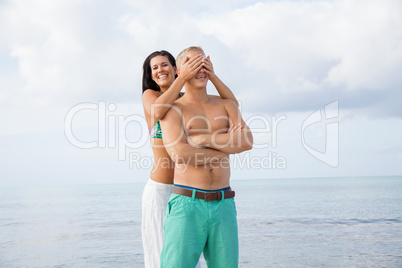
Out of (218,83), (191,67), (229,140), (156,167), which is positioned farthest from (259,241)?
(191,67)

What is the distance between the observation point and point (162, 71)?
3764mm

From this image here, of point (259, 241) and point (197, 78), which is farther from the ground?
point (197, 78)

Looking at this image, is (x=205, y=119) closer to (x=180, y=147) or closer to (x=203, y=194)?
(x=180, y=147)

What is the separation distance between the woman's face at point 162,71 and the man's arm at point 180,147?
37.0 inches

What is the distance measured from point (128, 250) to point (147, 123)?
7317 mm

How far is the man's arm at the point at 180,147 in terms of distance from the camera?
2.79 meters

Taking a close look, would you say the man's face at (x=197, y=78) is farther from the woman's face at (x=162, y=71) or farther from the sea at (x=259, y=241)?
the sea at (x=259, y=241)

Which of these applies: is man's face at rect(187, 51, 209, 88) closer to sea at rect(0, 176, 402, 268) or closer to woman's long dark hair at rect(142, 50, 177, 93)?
woman's long dark hair at rect(142, 50, 177, 93)

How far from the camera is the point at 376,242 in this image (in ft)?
35.8

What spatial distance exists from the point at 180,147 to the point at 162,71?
1.17 metres

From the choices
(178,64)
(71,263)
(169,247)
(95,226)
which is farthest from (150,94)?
(95,226)

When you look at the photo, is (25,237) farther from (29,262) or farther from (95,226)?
(29,262)

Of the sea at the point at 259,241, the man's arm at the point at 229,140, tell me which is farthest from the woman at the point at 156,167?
the sea at the point at 259,241

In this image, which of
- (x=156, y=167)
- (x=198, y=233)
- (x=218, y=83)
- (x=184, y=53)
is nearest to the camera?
(x=198, y=233)
